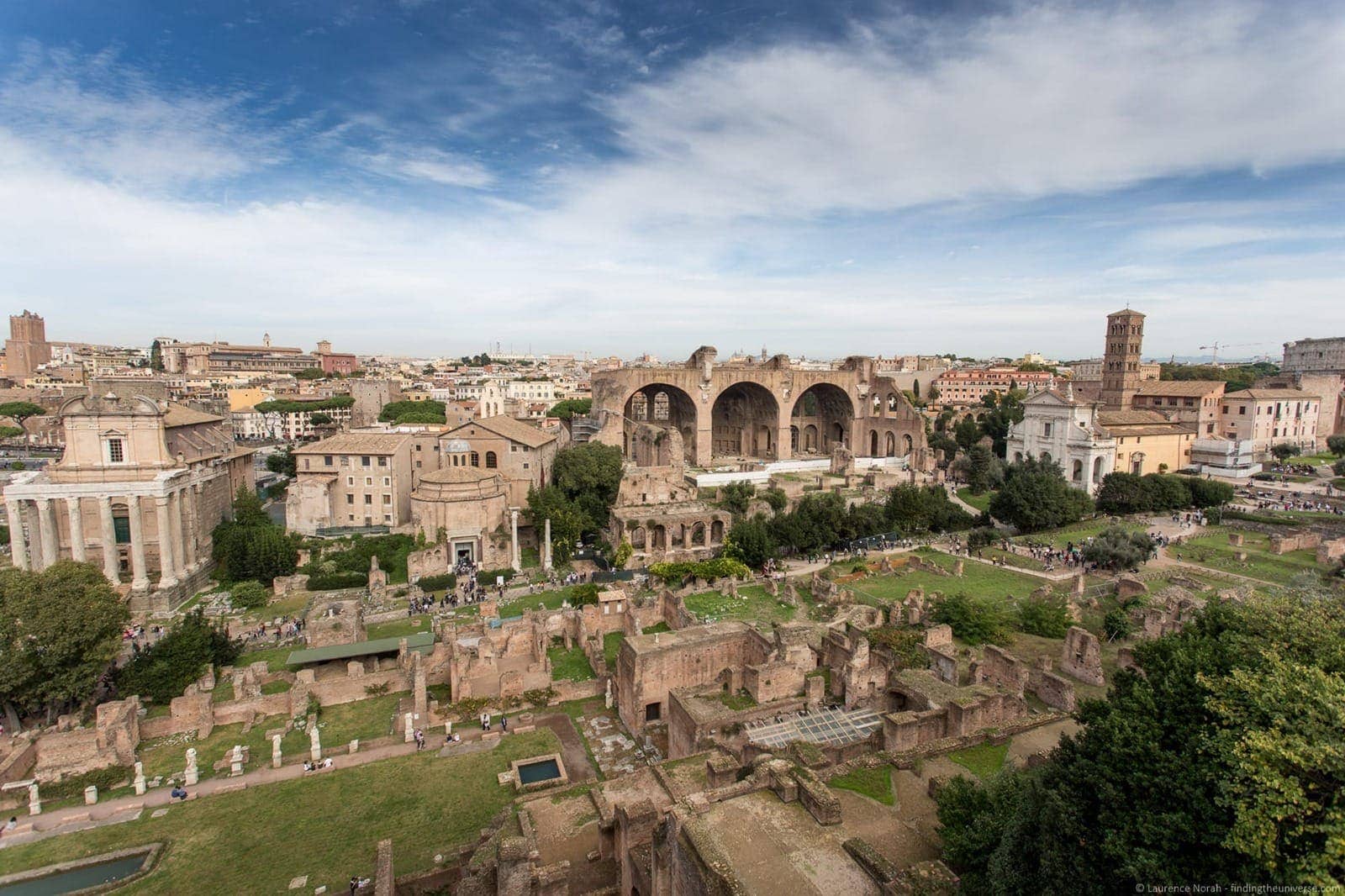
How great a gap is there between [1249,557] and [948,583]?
49.1ft

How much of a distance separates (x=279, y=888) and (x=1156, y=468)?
5936cm

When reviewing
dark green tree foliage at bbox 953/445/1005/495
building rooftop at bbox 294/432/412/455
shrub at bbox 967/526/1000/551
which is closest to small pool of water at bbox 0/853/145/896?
building rooftop at bbox 294/432/412/455

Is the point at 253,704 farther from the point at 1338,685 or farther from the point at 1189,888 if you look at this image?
the point at 1338,685

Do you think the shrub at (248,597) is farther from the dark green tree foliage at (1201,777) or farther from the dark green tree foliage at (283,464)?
the dark green tree foliage at (1201,777)

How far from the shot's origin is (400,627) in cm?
2725

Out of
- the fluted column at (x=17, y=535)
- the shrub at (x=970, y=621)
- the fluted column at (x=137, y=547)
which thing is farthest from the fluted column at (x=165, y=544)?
the shrub at (x=970, y=621)

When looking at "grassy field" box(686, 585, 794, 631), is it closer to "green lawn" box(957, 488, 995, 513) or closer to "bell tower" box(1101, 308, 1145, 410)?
"green lawn" box(957, 488, 995, 513)

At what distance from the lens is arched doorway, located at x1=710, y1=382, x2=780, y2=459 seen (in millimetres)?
60725

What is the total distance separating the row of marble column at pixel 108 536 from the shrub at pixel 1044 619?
118 feet

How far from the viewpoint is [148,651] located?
70.5ft

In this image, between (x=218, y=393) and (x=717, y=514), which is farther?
(x=218, y=393)

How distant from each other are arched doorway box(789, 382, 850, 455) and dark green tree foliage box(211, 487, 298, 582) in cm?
4122

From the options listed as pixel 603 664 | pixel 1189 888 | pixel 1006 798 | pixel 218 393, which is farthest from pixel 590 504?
pixel 218 393

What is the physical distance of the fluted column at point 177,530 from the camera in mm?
31234
